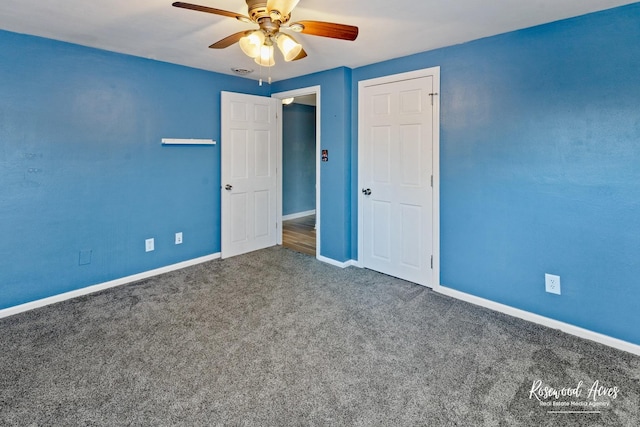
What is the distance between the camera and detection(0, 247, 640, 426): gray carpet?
68.9 inches

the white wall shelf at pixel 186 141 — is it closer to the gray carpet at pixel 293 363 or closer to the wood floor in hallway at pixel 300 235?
the gray carpet at pixel 293 363

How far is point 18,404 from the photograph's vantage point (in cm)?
179

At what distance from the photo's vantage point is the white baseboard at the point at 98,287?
2.88m

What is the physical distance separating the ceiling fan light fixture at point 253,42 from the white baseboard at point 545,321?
264cm

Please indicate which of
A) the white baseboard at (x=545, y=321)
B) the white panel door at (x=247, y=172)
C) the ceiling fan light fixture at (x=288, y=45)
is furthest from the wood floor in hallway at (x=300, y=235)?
the ceiling fan light fixture at (x=288, y=45)

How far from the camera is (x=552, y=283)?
2625 mm

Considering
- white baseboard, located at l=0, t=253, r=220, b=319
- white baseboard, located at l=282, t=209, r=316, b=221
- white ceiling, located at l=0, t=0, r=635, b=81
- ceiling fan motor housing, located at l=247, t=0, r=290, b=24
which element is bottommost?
white baseboard, located at l=0, t=253, r=220, b=319

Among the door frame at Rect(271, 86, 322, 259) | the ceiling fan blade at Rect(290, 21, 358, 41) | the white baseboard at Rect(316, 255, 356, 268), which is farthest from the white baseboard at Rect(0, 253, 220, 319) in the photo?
the ceiling fan blade at Rect(290, 21, 358, 41)

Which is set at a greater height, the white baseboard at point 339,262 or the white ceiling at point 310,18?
the white ceiling at point 310,18

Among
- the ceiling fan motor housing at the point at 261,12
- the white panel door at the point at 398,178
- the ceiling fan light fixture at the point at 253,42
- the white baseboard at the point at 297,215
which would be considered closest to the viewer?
the ceiling fan motor housing at the point at 261,12

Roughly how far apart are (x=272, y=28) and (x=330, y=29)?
0.36 meters

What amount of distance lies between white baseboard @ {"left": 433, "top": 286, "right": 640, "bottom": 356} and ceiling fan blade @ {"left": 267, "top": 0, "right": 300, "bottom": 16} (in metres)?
2.71

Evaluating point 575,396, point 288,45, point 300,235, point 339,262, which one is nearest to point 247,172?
point 300,235

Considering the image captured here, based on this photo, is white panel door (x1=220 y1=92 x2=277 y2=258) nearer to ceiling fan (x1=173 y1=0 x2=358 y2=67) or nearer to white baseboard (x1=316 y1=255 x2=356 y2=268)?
white baseboard (x1=316 y1=255 x2=356 y2=268)
